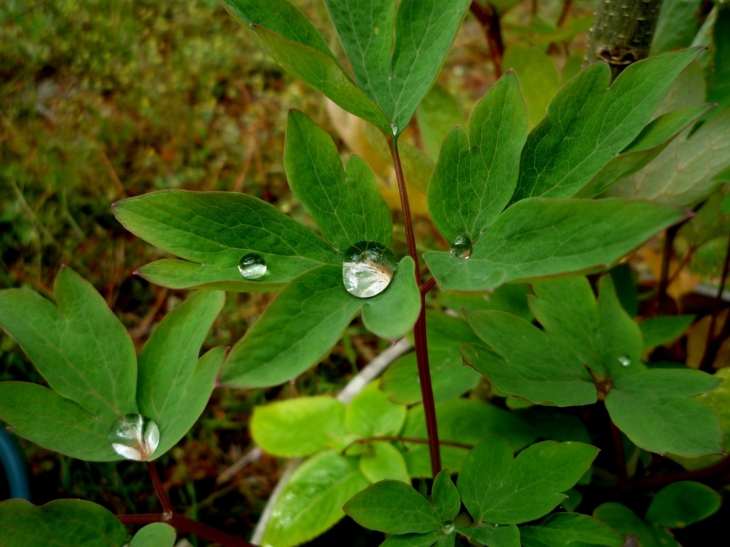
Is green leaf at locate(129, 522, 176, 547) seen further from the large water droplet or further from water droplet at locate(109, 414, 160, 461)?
the large water droplet

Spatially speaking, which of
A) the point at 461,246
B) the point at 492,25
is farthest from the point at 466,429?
the point at 492,25

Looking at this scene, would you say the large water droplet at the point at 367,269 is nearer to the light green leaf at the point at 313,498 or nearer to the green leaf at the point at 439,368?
the green leaf at the point at 439,368

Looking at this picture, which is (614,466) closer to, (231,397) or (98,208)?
(231,397)

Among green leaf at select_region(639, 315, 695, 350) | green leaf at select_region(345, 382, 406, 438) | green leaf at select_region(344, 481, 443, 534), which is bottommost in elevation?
green leaf at select_region(345, 382, 406, 438)

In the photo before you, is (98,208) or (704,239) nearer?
(704,239)

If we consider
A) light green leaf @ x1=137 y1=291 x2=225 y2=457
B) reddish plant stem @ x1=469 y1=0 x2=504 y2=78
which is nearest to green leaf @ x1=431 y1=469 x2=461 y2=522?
light green leaf @ x1=137 y1=291 x2=225 y2=457

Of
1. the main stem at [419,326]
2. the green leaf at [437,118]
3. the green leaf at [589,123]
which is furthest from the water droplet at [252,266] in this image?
the green leaf at [437,118]

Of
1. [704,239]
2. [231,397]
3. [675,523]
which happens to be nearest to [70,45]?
[231,397]
